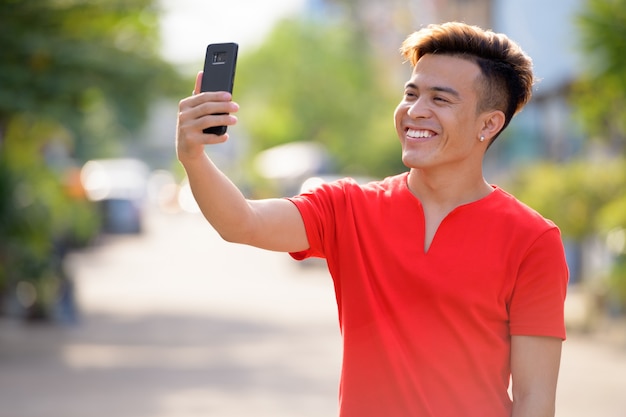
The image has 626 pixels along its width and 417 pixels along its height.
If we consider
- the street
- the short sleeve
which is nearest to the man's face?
the short sleeve

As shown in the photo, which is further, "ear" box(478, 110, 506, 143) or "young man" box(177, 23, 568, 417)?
"ear" box(478, 110, 506, 143)

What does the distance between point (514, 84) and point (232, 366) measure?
8.81 m

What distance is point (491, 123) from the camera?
317 cm

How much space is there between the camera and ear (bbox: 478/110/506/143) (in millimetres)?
3148

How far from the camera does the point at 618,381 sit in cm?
1077

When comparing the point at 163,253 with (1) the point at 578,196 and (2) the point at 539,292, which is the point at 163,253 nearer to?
(1) the point at 578,196

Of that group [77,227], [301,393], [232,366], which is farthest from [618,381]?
[77,227]

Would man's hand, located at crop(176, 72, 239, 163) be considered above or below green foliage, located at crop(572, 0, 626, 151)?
below

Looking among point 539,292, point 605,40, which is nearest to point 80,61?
point 605,40

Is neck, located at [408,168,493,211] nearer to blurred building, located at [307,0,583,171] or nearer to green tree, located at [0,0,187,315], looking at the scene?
green tree, located at [0,0,187,315]

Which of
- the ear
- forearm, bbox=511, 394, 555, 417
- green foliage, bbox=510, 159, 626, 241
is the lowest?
forearm, bbox=511, 394, 555, 417

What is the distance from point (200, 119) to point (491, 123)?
2.72 ft

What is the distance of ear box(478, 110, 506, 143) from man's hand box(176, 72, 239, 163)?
0.73 m

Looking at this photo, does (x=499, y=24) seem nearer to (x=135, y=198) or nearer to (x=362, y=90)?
(x=135, y=198)
